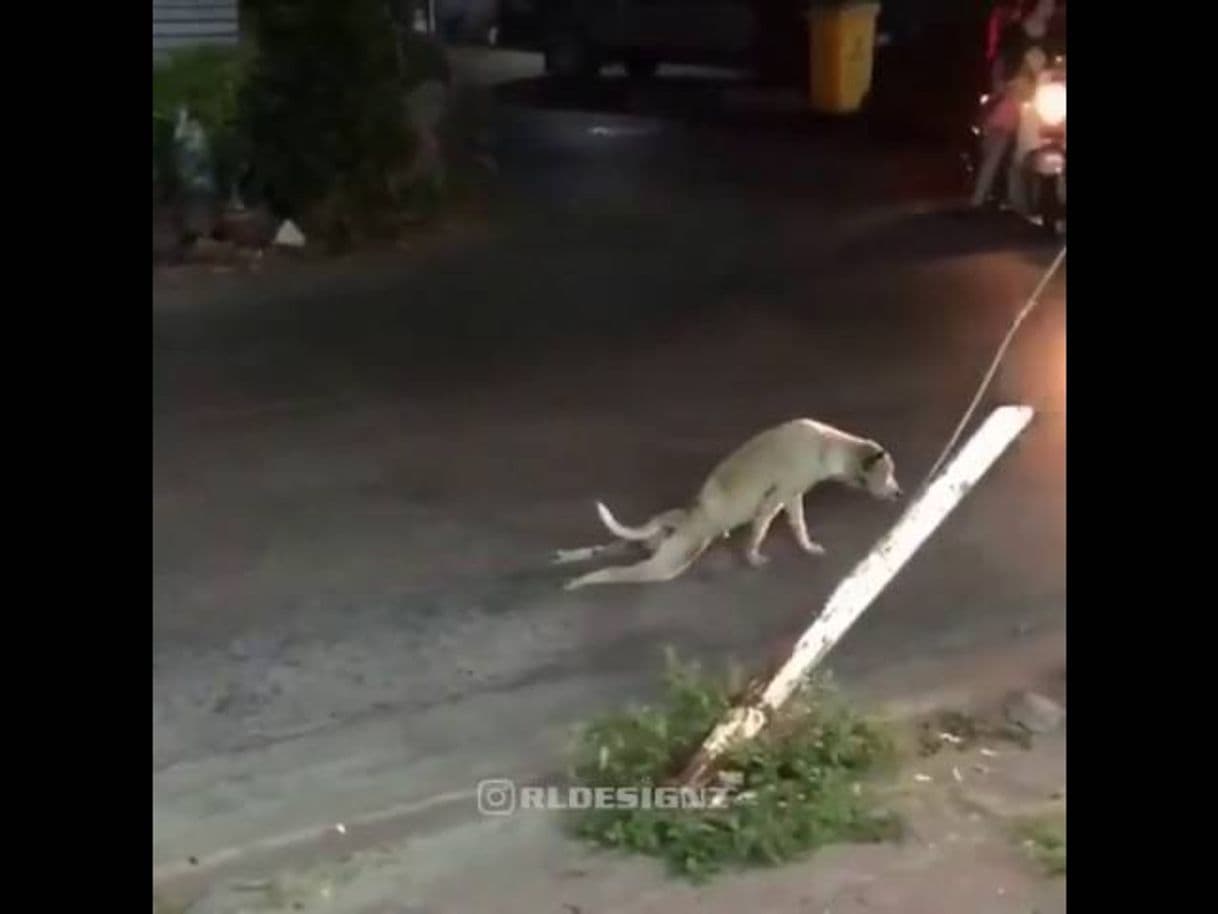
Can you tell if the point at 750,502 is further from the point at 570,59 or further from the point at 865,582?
the point at 570,59

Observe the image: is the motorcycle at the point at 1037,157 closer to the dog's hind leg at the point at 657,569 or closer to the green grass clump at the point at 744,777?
the dog's hind leg at the point at 657,569

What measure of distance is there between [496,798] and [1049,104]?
3501 millimetres

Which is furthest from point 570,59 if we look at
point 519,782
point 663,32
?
point 519,782

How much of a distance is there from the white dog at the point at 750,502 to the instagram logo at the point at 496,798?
1.21 metres

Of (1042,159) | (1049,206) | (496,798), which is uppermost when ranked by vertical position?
(1042,159)

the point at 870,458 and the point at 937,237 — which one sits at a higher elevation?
the point at 937,237

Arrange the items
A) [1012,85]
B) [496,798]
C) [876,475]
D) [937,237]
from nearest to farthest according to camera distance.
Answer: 1. [496,798]
2. [876,475]
3. [1012,85]
4. [937,237]

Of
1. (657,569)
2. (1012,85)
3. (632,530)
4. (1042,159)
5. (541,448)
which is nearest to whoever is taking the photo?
(657,569)

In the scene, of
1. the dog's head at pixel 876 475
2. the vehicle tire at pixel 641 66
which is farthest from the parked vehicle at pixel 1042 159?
the dog's head at pixel 876 475

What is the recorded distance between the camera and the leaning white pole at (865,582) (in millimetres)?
3635

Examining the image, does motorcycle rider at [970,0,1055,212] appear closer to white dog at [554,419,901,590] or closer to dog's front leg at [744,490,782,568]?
white dog at [554,419,901,590]

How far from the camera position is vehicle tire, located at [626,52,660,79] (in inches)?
321

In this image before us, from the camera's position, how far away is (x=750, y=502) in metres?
5.01
